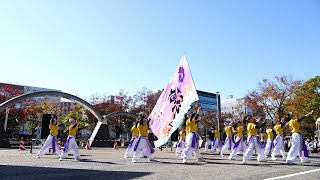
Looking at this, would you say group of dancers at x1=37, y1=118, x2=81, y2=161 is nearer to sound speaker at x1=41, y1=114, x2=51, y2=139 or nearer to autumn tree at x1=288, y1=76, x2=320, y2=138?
sound speaker at x1=41, y1=114, x2=51, y2=139

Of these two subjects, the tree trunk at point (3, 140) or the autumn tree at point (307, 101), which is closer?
the tree trunk at point (3, 140)

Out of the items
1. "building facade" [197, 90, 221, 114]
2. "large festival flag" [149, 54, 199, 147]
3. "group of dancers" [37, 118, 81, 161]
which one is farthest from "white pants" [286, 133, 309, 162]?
"building facade" [197, 90, 221, 114]

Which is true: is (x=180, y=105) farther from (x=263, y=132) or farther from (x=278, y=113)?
(x=278, y=113)

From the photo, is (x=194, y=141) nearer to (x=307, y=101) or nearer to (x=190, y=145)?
(x=190, y=145)

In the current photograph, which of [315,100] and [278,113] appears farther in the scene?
[315,100]

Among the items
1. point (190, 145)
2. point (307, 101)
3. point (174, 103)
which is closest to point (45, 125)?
point (174, 103)

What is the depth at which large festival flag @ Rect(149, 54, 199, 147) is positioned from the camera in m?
14.6

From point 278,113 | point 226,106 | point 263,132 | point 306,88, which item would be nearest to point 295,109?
point 278,113

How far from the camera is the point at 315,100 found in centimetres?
4338

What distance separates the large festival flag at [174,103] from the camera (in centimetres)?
1460

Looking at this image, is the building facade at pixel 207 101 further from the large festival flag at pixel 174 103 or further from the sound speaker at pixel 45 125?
the large festival flag at pixel 174 103

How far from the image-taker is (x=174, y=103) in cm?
1549

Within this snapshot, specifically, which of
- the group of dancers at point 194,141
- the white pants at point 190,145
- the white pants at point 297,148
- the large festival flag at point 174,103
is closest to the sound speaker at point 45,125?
the group of dancers at point 194,141

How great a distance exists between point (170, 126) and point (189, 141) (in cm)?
239
